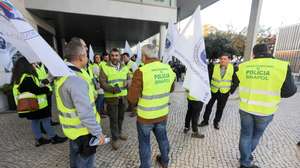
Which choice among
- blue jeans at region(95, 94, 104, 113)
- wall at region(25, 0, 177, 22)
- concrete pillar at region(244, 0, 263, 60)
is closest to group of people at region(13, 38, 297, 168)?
blue jeans at region(95, 94, 104, 113)

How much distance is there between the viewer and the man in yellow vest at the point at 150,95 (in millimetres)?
1876

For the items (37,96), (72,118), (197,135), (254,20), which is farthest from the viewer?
(254,20)

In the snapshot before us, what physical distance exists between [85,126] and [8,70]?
219 inches

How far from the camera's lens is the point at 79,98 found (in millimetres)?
1381

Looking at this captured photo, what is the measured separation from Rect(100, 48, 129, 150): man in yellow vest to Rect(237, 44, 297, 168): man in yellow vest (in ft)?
6.11

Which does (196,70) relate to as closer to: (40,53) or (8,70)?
(40,53)

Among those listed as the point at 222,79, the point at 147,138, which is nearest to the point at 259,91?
the point at 222,79

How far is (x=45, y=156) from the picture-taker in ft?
8.87

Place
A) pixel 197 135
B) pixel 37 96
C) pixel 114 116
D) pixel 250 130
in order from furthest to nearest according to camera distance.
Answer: pixel 197 135
pixel 114 116
pixel 37 96
pixel 250 130

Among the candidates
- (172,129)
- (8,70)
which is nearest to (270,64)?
(172,129)

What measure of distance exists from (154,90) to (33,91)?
2.10m

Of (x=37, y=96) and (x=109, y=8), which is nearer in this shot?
(x=37, y=96)

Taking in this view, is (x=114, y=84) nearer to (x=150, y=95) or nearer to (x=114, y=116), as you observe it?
(x=114, y=116)

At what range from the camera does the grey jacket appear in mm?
1372
